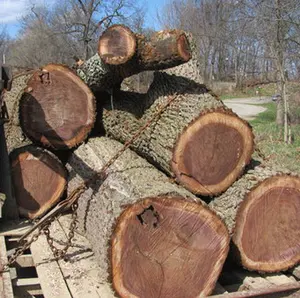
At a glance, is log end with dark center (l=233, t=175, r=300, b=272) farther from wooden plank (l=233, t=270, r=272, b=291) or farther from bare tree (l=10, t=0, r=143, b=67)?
bare tree (l=10, t=0, r=143, b=67)

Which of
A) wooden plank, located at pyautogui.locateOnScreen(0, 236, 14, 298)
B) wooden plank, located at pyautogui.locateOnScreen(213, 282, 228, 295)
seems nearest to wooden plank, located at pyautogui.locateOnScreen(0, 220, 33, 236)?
wooden plank, located at pyautogui.locateOnScreen(0, 236, 14, 298)

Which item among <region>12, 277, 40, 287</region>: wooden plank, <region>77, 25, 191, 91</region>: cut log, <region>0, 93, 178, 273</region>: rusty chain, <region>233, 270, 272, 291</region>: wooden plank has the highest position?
<region>77, 25, 191, 91</region>: cut log

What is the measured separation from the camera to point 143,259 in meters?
2.99

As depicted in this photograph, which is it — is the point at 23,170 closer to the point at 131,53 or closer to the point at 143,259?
the point at 131,53

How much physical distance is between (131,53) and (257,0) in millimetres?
7020

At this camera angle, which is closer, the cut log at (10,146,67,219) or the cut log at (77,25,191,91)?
the cut log at (77,25,191,91)

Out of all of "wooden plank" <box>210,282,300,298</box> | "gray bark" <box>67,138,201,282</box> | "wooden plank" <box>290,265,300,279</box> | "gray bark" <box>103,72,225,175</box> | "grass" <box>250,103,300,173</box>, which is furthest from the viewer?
"grass" <box>250,103,300,173</box>

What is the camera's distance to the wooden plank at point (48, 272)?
3.06m

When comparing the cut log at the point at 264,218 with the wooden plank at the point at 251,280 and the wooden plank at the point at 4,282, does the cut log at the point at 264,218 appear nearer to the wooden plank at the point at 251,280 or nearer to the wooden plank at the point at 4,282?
the wooden plank at the point at 251,280

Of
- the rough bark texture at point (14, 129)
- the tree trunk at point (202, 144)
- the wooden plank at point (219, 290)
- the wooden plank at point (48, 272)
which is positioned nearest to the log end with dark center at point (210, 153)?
the tree trunk at point (202, 144)

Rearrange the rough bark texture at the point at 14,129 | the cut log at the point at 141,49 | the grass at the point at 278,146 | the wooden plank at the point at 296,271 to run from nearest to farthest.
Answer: the wooden plank at the point at 296,271, the cut log at the point at 141,49, the rough bark texture at the point at 14,129, the grass at the point at 278,146

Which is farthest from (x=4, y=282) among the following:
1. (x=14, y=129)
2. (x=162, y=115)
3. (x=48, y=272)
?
(x=14, y=129)

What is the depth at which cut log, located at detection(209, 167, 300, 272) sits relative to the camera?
3436mm

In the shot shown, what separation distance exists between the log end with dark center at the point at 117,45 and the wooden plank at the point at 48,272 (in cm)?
158
